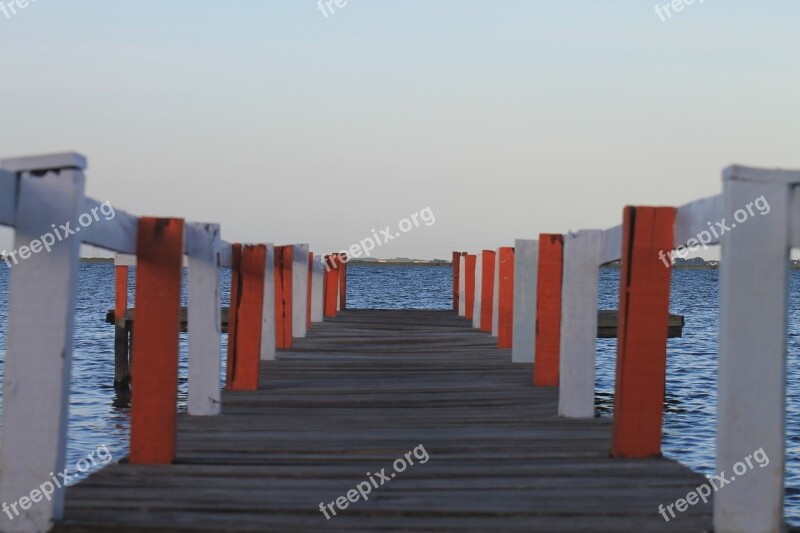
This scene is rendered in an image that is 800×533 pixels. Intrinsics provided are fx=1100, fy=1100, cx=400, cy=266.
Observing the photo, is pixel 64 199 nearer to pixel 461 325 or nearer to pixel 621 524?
pixel 621 524

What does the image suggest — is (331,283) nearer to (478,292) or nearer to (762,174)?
(478,292)

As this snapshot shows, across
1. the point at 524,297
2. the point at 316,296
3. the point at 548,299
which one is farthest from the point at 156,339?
the point at 316,296

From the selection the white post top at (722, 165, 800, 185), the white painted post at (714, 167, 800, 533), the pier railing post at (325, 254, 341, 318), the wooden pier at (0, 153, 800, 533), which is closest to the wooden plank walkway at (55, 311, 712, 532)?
the wooden pier at (0, 153, 800, 533)

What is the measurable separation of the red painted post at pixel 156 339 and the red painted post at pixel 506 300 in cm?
771

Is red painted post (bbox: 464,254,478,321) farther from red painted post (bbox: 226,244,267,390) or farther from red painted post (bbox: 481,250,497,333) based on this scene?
red painted post (bbox: 226,244,267,390)

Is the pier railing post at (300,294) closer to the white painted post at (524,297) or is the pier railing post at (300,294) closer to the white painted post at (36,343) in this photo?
the white painted post at (524,297)

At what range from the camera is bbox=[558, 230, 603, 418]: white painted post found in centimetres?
689

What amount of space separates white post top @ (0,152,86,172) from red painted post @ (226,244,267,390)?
3.77 m

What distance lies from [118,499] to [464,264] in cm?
1670

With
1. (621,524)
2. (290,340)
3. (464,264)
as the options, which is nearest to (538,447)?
(621,524)

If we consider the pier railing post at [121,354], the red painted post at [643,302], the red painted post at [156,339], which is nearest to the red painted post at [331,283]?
the pier railing post at [121,354]

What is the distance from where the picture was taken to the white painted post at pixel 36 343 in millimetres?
4090

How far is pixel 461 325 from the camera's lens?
17.8m

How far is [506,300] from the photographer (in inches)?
514
